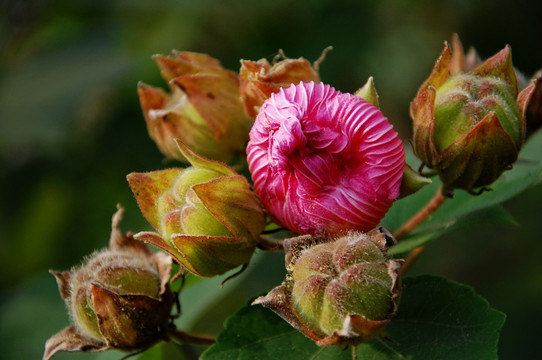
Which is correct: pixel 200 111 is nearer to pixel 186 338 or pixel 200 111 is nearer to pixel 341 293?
pixel 186 338

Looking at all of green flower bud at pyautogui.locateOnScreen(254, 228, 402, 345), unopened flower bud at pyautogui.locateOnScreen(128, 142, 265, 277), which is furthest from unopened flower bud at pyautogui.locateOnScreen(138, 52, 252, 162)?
green flower bud at pyautogui.locateOnScreen(254, 228, 402, 345)

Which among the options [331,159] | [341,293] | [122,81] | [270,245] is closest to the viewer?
[341,293]

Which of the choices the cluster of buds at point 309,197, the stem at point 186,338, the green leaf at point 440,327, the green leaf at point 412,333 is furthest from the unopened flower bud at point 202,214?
the green leaf at point 440,327

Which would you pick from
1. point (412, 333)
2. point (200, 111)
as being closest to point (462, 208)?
point (412, 333)

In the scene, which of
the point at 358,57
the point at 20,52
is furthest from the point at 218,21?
the point at 20,52

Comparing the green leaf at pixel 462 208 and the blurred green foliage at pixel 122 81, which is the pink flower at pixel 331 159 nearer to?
the green leaf at pixel 462 208

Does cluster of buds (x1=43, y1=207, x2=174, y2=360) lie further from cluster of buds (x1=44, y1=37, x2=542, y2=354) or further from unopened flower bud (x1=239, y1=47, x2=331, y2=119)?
unopened flower bud (x1=239, y1=47, x2=331, y2=119)
